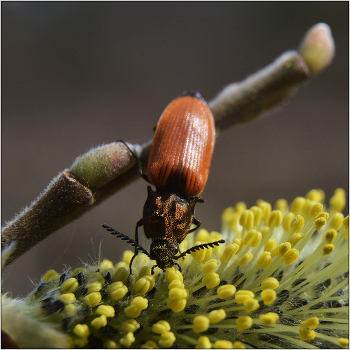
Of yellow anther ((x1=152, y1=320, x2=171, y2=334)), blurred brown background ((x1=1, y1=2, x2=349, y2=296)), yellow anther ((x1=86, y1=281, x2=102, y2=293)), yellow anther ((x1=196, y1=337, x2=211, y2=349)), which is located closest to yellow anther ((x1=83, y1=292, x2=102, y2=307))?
yellow anther ((x1=86, y1=281, x2=102, y2=293))

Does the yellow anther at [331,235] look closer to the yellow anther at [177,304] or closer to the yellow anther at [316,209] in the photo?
the yellow anther at [316,209]

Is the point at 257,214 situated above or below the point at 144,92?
below

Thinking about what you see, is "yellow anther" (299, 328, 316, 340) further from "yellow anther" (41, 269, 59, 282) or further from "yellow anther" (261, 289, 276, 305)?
"yellow anther" (41, 269, 59, 282)

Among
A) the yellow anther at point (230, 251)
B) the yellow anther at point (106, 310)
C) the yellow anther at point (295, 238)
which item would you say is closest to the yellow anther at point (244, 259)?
the yellow anther at point (230, 251)

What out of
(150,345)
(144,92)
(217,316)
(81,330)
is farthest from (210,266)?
(144,92)

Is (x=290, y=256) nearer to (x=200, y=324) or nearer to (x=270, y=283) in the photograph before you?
(x=270, y=283)

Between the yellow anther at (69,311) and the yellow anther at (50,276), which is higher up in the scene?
the yellow anther at (50,276)
